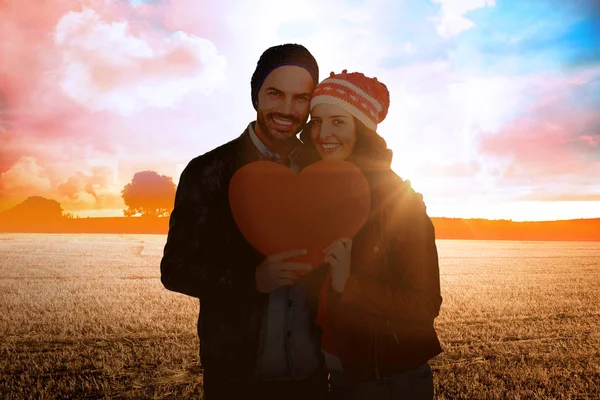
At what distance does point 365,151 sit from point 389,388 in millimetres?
1033

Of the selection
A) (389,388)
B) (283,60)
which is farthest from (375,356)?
(283,60)

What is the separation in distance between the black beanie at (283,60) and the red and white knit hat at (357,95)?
0.36 ft

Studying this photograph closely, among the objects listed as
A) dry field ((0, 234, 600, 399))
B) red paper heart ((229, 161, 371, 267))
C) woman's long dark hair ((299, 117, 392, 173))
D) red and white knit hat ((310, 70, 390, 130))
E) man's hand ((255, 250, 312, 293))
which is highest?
red and white knit hat ((310, 70, 390, 130))

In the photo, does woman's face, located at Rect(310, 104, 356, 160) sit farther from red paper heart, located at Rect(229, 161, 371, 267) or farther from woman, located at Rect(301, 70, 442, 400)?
red paper heart, located at Rect(229, 161, 371, 267)

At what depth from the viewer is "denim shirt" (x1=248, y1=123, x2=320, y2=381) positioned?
85.6 inches

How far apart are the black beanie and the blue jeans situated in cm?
140

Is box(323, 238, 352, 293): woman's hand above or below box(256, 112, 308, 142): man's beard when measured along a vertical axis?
below

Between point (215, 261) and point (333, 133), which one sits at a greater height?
point (333, 133)

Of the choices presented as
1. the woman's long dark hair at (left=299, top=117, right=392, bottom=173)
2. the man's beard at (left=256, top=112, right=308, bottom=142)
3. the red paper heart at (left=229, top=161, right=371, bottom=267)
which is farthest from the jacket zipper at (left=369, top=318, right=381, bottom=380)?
the man's beard at (left=256, top=112, right=308, bottom=142)

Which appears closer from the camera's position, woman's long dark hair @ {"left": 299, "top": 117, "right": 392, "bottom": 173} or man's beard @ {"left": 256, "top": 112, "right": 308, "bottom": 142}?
woman's long dark hair @ {"left": 299, "top": 117, "right": 392, "bottom": 173}

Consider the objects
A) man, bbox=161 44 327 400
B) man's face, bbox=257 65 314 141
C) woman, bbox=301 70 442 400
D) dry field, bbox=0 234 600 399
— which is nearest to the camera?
woman, bbox=301 70 442 400

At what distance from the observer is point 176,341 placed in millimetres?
Answer: 8211

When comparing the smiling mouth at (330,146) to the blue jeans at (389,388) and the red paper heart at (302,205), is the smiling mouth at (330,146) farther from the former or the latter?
the blue jeans at (389,388)

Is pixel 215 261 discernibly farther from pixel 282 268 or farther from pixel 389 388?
pixel 389 388
